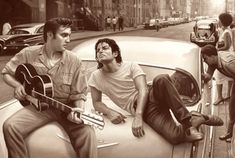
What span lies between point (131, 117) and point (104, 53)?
0.92ft

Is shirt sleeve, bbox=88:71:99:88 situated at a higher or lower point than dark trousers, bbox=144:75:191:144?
higher

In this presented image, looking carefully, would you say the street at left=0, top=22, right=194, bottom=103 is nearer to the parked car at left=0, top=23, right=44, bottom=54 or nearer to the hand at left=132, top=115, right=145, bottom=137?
the parked car at left=0, top=23, right=44, bottom=54

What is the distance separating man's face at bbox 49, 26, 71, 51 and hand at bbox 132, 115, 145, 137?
39cm

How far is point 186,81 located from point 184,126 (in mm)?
475

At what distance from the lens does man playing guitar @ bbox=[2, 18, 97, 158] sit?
1.81 meters

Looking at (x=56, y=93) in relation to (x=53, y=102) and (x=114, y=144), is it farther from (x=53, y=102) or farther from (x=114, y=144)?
(x=114, y=144)

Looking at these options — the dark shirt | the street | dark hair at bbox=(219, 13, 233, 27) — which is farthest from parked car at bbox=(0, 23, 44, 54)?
dark hair at bbox=(219, 13, 233, 27)

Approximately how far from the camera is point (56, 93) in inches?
72.9

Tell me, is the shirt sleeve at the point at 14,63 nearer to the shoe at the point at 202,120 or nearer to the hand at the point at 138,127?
the hand at the point at 138,127

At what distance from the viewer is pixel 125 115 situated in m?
1.99

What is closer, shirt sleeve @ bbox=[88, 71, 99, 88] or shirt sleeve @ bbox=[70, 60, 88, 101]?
shirt sleeve @ bbox=[70, 60, 88, 101]

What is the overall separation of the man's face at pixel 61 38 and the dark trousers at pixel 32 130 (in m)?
0.25

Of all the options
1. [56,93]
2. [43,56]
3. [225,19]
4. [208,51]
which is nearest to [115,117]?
[56,93]

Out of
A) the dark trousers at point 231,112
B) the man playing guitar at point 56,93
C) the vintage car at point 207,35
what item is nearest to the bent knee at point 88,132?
the man playing guitar at point 56,93
